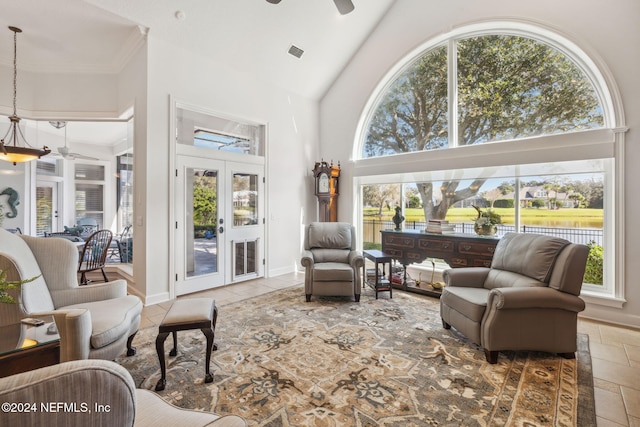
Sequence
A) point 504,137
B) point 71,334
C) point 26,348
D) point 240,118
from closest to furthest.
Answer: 1. point 26,348
2. point 71,334
3. point 504,137
4. point 240,118

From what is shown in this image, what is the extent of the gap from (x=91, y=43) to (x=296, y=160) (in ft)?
11.6

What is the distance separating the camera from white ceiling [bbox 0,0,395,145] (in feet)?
11.6

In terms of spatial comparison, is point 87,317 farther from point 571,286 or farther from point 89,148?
point 89,148

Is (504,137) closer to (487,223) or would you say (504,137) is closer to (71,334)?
(487,223)

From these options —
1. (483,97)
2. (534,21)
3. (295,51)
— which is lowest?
(483,97)

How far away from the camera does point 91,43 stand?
160 inches

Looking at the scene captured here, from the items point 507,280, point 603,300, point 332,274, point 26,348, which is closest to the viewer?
point 26,348

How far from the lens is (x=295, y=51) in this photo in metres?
4.93

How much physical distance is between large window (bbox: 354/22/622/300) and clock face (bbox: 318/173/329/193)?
68cm

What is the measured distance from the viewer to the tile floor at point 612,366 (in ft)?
6.07

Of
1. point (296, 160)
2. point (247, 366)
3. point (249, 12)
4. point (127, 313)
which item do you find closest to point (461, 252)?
point (247, 366)

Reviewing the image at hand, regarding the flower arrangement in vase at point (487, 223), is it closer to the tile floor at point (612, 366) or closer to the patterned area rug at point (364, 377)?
the tile floor at point (612, 366)

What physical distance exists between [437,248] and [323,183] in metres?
2.45

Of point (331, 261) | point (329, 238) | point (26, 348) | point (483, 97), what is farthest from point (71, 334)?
point (483, 97)
